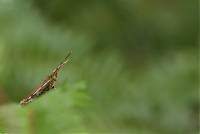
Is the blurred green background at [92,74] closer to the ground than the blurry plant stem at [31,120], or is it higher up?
higher up

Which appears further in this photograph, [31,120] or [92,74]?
[92,74]

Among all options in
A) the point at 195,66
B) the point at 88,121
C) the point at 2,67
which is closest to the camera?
the point at 88,121

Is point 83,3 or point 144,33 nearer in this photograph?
point 83,3

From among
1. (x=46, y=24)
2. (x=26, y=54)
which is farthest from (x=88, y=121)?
(x=46, y=24)

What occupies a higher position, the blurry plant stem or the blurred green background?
the blurred green background

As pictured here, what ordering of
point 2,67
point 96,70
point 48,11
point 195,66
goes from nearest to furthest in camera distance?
point 2,67 → point 96,70 → point 195,66 → point 48,11

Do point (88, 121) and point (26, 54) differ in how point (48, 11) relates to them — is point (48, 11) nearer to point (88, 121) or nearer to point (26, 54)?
point (26, 54)

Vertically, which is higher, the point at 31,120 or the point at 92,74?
the point at 92,74

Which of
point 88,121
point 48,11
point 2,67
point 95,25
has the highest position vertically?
point 95,25
